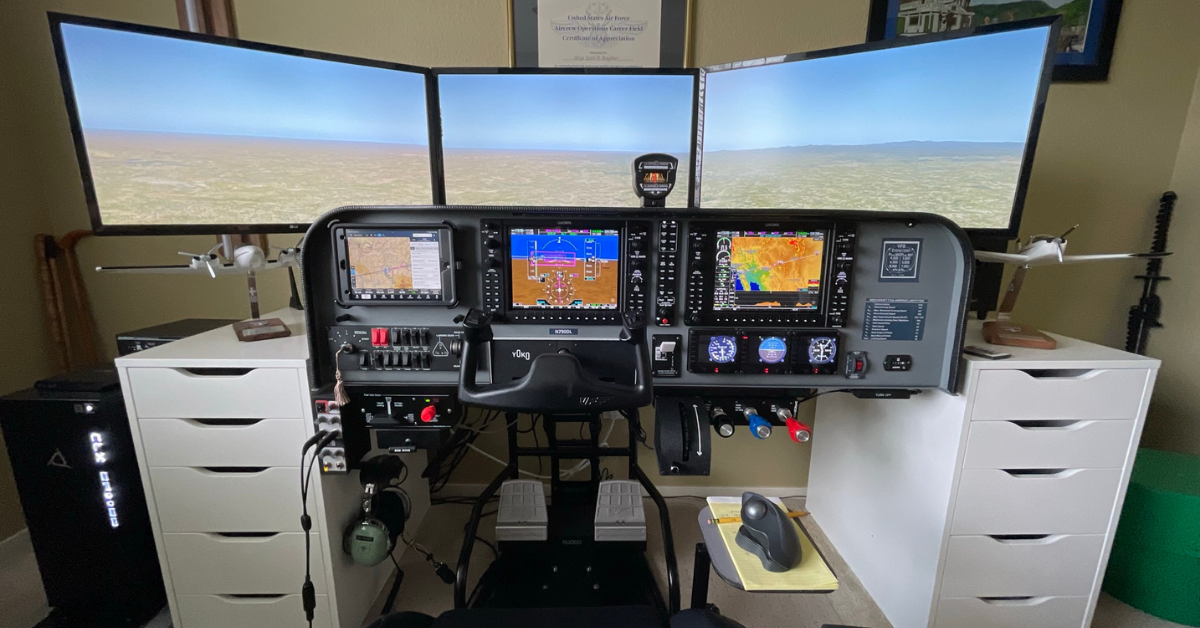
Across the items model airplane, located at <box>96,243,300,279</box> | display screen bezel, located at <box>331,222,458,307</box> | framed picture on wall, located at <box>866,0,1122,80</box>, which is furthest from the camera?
framed picture on wall, located at <box>866,0,1122,80</box>

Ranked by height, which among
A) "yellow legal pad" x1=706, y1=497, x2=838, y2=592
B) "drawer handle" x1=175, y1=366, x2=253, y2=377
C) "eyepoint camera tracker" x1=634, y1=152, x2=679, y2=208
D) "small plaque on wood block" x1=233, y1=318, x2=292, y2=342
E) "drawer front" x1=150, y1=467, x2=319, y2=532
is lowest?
"drawer front" x1=150, y1=467, x2=319, y2=532

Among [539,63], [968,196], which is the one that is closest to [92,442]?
[539,63]

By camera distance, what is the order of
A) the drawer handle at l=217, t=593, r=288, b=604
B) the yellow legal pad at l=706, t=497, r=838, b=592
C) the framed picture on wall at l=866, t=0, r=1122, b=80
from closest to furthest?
the yellow legal pad at l=706, t=497, r=838, b=592 → the drawer handle at l=217, t=593, r=288, b=604 → the framed picture on wall at l=866, t=0, r=1122, b=80

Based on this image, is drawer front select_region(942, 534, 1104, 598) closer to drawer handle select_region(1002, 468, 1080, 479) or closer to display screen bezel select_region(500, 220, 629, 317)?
drawer handle select_region(1002, 468, 1080, 479)

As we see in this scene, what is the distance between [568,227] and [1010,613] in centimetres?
158

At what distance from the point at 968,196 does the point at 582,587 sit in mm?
1616

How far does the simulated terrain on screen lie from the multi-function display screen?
389 mm

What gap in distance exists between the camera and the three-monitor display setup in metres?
1.06

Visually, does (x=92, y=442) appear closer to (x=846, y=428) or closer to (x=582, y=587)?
(x=582, y=587)

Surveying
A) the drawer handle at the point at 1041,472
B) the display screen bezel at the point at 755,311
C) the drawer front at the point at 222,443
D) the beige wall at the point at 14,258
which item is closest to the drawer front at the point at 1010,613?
the drawer handle at the point at 1041,472

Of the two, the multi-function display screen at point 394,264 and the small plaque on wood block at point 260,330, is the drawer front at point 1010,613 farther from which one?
the small plaque on wood block at point 260,330

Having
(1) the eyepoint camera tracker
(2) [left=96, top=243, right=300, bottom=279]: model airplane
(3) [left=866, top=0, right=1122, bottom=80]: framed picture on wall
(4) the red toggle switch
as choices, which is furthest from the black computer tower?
(3) [left=866, top=0, right=1122, bottom=80]: framed picture on wall

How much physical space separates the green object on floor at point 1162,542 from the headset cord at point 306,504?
2329mm

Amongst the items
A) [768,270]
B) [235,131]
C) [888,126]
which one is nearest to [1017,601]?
[768,270]
